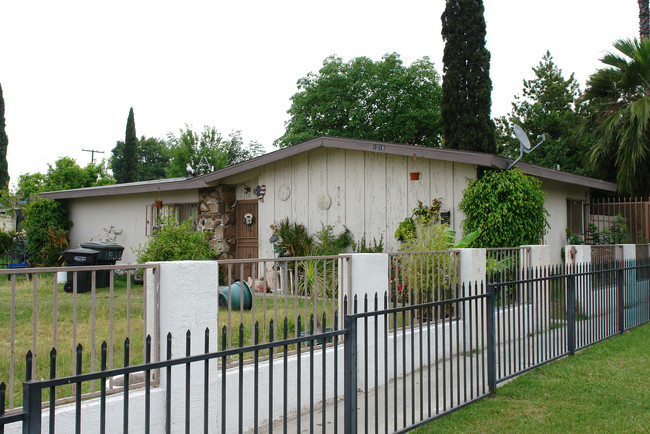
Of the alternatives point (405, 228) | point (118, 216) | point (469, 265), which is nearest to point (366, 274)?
point (469, 265)

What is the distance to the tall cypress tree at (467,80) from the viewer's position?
1708 cm

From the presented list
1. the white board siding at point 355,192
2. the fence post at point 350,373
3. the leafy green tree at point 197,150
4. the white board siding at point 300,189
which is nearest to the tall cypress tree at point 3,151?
the leafy green tree at point 197,150

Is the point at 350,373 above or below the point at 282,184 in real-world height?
below

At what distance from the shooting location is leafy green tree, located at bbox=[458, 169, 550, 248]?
10.1 m

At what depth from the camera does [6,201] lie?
20.9 m

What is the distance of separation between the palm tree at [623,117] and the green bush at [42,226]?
52.6 feet

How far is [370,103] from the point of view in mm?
36250

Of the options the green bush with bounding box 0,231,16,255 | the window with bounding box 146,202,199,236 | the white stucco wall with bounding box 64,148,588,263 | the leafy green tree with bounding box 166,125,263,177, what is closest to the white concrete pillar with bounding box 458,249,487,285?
the white stucco wall with bounding box 64,148,588,263

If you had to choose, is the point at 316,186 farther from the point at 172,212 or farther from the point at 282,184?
the point at 172,212

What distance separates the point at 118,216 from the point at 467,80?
11.3 metres

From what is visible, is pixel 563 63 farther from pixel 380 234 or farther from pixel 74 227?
pixel 74 227

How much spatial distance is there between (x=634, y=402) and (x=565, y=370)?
3.96 ft

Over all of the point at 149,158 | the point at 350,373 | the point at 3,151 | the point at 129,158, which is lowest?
the point at 350,373

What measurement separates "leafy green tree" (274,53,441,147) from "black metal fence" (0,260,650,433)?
2601 cm
